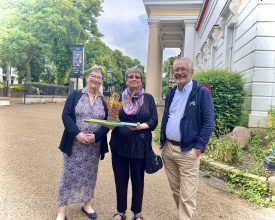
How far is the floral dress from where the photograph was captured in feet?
12.4

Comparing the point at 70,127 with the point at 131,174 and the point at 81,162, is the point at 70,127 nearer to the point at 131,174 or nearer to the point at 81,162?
the point at 81,162

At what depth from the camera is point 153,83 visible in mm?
25922

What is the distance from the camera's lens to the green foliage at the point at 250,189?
4887 millimetres

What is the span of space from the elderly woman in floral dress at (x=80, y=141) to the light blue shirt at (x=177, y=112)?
790mm

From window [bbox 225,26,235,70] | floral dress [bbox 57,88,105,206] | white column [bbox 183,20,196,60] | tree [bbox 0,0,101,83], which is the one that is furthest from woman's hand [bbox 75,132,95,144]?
white column [bbox 183,20,196,60]

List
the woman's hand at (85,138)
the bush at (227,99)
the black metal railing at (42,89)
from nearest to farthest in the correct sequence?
1. the woman's hand at (85,138)
2. the bush at (227,99)
3. the black metal railing at (42,89)

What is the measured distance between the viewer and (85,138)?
3629 mm

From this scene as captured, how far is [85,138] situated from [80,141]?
3.5 inches

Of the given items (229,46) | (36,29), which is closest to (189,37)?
(36,29)

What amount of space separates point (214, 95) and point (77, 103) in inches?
213

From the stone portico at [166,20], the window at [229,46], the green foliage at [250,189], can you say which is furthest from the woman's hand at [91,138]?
the stone portico at [166,20]

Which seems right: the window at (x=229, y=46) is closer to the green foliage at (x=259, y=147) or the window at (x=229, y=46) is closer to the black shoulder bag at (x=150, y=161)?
the green foliage at (x=259, y=147)

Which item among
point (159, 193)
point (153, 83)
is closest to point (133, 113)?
point (159, 193)

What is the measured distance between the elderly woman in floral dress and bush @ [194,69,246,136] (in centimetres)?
514
